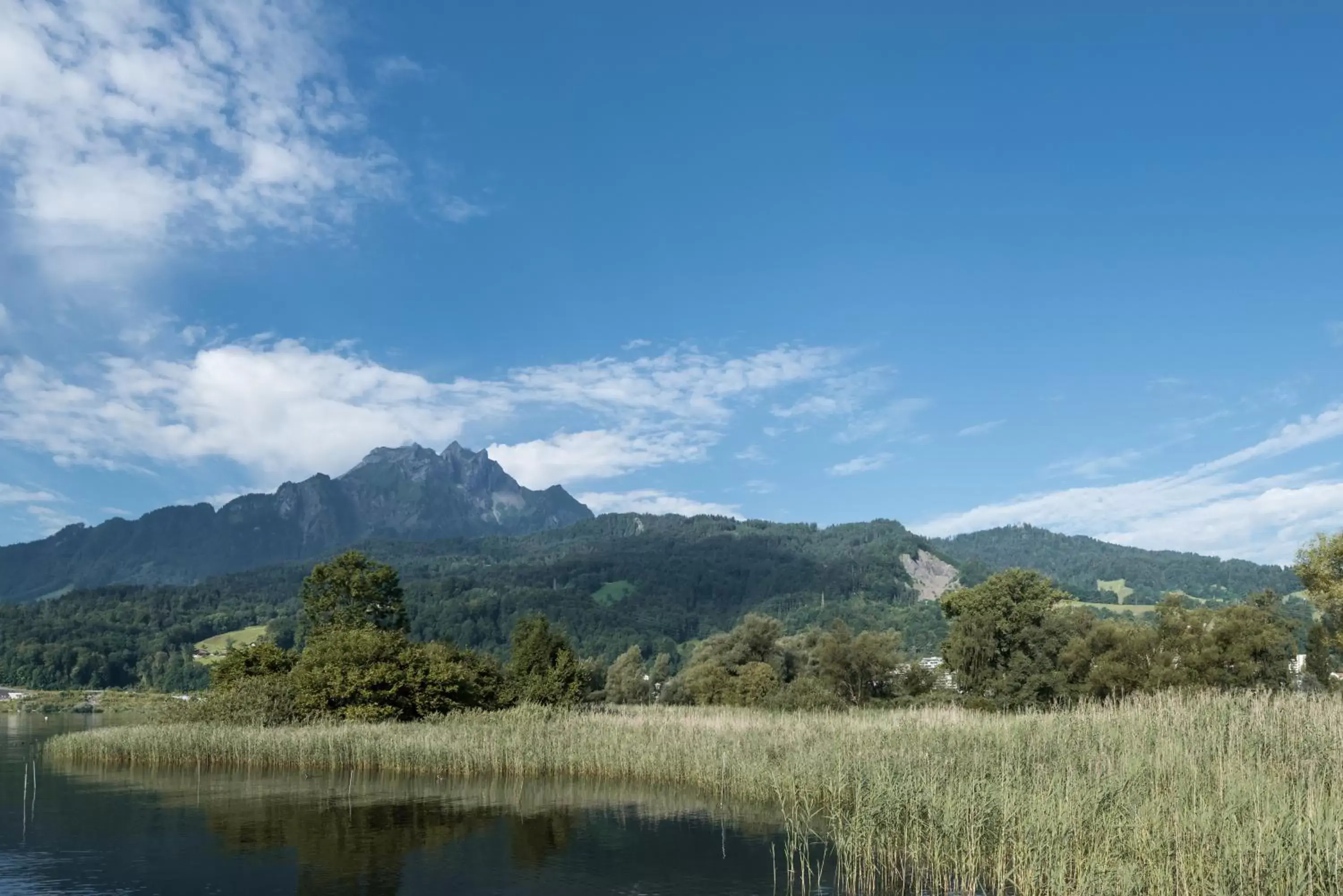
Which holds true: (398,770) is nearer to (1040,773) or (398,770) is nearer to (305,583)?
(1040,773)

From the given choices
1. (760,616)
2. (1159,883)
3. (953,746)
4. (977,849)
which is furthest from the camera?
(760,616)

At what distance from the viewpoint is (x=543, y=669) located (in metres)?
47.8

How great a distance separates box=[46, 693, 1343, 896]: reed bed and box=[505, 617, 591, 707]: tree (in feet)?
47.6

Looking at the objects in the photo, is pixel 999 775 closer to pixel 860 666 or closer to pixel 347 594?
pixel 860 666

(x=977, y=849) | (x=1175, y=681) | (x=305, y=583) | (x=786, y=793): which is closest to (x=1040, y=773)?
(x=977, y=849)

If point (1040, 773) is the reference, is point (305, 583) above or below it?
above

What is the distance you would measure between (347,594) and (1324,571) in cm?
4989

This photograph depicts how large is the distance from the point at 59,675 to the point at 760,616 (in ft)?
414

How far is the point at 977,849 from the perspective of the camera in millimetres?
12836

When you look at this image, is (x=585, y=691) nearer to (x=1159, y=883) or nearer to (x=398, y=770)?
(x=398, y=770)

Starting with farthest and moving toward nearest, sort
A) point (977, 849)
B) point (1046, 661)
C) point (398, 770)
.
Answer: point (1046, 661), point (398, 770), point (977, 849)

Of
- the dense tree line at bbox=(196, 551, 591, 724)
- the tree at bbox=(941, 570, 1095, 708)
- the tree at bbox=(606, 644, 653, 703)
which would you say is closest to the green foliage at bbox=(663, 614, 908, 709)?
the tree at bbox=(941, 570, 1095, 708)

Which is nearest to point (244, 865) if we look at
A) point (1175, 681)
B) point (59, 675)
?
point (1175, 681)

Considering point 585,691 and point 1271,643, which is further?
point 585,691
